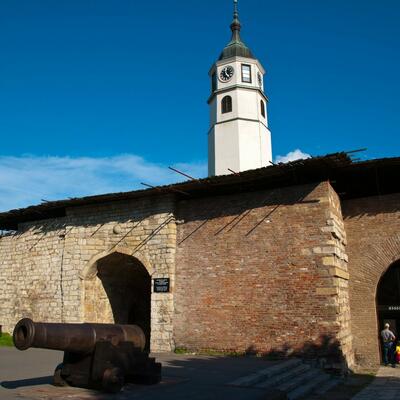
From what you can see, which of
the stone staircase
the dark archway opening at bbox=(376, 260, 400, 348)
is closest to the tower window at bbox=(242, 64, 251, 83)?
the dark archway opening at bbox=(376, 260, 400, 348)

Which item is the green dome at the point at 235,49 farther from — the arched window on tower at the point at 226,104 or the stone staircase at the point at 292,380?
the stone staircase at the point at 292,380

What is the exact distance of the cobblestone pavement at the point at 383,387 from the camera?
25.9ft

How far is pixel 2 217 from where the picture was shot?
52.5ft

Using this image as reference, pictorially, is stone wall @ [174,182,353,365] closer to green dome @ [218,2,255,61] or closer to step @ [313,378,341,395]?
step @ [313,378,341,395]

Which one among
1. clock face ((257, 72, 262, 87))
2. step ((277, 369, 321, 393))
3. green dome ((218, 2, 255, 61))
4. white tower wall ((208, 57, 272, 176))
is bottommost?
step ((277, 369, 321, 393))

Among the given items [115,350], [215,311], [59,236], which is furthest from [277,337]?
[59,236]

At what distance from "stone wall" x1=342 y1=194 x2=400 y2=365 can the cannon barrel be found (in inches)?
281

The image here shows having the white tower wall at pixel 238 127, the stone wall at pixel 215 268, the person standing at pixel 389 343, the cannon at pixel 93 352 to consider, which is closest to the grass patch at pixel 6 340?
the stone wall at pixel 215 268

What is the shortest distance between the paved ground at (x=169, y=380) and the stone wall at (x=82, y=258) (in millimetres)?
2761

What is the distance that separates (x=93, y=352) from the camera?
245 inches

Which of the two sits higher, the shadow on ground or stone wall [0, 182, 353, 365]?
stone wall [0, 182, 353, 365]

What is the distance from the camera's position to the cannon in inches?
226

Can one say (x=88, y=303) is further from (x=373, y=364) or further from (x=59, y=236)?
(x=373, y=364)

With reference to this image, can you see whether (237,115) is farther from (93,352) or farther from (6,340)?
(93,352)
